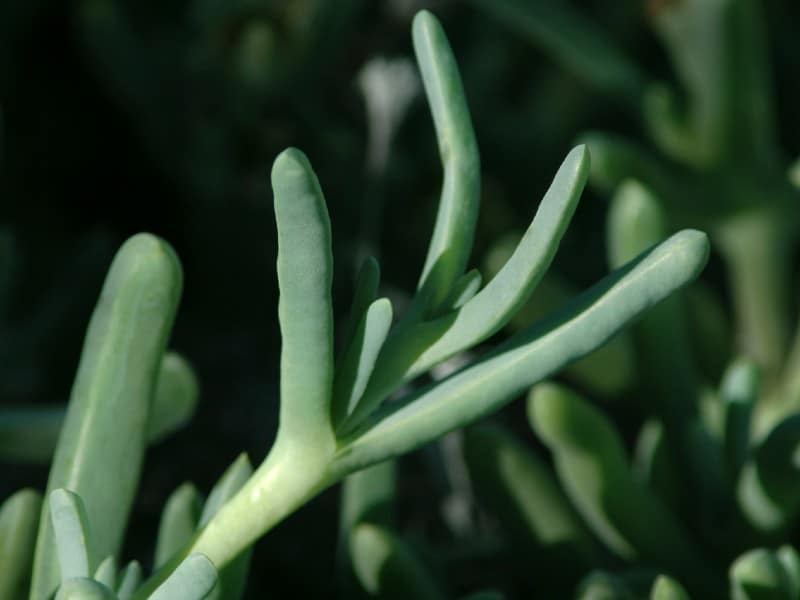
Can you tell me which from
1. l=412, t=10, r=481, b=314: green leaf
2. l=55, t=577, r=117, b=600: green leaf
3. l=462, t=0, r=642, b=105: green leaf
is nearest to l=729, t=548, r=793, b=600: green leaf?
l=412, t=10, r=481, b=314: green leaf

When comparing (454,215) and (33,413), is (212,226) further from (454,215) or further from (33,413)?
(454,215)

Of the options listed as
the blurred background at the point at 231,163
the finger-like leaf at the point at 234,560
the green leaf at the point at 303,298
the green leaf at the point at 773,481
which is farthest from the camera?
the blurred background at the point at 231,163

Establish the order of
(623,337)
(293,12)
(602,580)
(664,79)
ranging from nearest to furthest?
(602,580) → (623,337) → (293,12) → (664,79)

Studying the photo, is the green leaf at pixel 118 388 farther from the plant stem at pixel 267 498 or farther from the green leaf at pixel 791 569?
the green leaf at pixel 791 569

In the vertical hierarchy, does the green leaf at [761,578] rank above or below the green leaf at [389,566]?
below

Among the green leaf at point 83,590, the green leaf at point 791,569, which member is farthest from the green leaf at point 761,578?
the green leaf at point 83,590

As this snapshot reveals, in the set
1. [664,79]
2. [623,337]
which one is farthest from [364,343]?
[664,79]

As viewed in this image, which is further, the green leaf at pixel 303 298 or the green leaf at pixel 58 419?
the green leaf at pixel 58 419
